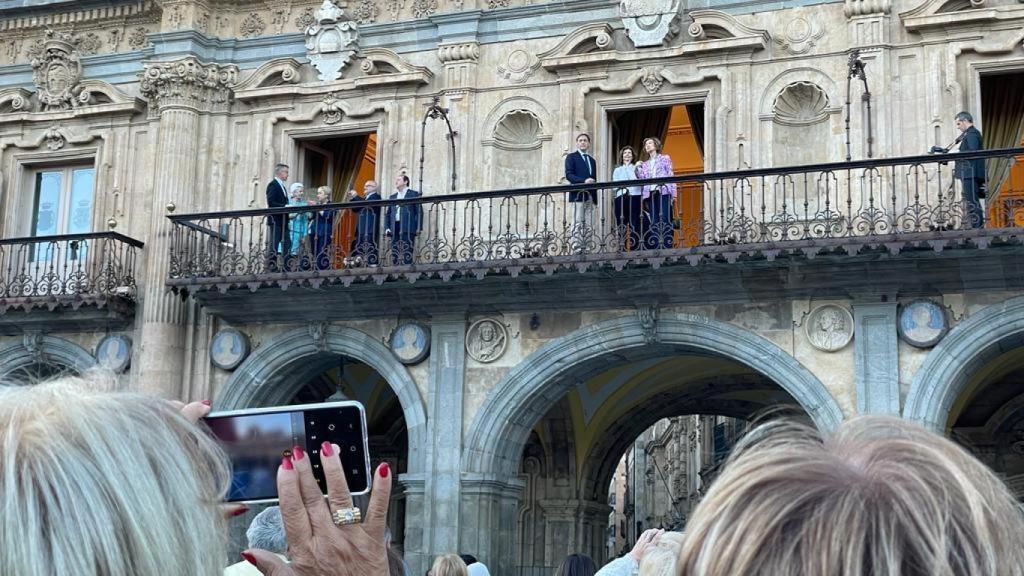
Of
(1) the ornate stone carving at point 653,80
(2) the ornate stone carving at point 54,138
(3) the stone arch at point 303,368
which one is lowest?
(3) the stone arch at point 303,368

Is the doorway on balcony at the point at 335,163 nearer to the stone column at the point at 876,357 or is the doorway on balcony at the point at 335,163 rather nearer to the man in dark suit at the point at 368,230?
the man in dark suit at the point at 368,230

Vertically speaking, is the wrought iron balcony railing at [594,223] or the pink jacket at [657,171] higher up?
the pink jacket at [657,171]

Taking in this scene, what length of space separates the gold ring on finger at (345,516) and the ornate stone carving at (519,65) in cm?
1558

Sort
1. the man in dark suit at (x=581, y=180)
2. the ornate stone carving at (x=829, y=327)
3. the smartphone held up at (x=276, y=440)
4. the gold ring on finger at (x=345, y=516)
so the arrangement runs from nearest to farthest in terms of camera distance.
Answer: the gold ring on finger at (x=345, y=516) → the smartphone held up at (x=276, y=440) → the ornate stone carving at (x=829, y=327) → the man in dark suit at (x=581, y=180)

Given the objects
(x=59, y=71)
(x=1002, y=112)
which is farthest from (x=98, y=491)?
(x=59, y=71)

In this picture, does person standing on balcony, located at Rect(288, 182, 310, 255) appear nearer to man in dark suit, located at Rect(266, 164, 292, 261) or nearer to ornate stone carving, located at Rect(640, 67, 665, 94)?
man in dark suit, located at Rect(266, 164, 292, 261)

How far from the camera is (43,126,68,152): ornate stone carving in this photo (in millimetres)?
19938

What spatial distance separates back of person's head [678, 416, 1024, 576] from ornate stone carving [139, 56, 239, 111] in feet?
58.5

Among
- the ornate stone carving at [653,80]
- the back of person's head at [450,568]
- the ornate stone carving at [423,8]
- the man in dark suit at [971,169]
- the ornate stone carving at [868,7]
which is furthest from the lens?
the ornate stone carving at [423,8]

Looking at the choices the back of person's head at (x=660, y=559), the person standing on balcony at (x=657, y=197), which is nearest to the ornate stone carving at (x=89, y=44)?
the person standing on balcony at (x=657, y=197)

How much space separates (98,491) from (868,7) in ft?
50.9

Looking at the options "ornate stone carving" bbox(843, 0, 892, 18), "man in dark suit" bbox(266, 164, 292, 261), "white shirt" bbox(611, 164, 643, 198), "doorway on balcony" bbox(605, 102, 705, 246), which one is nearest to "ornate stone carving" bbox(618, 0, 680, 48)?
"doorway on balcony" bbox(605, 102, 705, 246)

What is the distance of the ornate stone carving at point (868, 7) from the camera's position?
16.1 meters

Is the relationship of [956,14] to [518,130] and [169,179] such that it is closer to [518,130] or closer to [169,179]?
[518,130]
